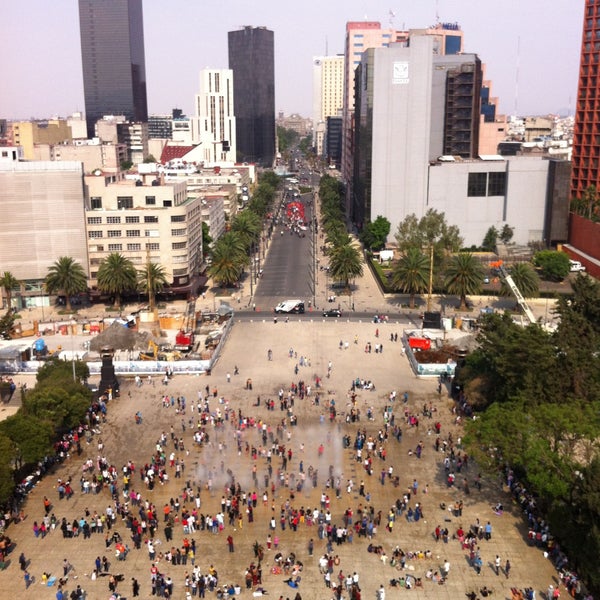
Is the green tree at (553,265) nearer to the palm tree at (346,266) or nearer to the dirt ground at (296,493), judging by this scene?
the palm tree at (346,266)

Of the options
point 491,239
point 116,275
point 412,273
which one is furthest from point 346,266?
point 491,239

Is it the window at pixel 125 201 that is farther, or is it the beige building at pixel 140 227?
the window at pixel 125 201

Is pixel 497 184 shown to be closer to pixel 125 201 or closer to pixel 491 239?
pixel 491 239

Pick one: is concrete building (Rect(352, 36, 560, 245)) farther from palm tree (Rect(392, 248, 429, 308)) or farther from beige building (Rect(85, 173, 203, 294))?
beige building (Rect(85, 173, 203, 294))

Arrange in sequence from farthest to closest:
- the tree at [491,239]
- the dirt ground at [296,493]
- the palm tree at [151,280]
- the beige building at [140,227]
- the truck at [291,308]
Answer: the tree at [491,239], the beige building at [140,227], the truck at [291,308], the palm tree at [151,280], the dirt ground at [296,493]

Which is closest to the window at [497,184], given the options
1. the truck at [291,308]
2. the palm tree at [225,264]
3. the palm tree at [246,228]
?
the palm tree at [246,228]

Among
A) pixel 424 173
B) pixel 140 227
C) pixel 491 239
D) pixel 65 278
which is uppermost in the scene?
pixel 424 173
